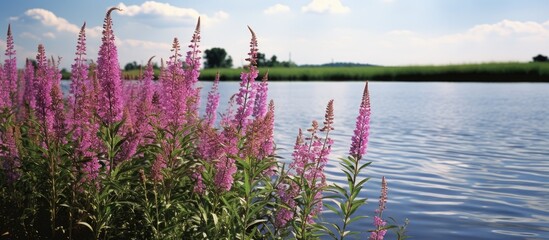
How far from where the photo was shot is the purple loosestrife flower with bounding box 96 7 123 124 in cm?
648

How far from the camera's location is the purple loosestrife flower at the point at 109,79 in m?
6.48

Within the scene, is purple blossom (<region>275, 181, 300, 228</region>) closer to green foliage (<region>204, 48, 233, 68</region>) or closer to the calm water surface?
the calm water surface

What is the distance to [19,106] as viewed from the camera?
40.4ft

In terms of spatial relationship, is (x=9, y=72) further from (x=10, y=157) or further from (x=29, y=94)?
(x=10, y=157)

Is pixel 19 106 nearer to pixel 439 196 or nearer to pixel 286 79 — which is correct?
pixel 439 196

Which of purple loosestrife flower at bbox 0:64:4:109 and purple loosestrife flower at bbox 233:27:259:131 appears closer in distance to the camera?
purple loosestrife flower at bbox 233:27:259:131

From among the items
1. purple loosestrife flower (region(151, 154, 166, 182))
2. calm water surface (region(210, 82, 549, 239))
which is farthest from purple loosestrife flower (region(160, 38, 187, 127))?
calm water surface (region(210, 82, 549, 239))

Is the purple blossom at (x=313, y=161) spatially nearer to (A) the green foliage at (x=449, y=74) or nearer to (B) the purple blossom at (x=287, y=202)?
(B) the purple blossom at (x=287, y=202)

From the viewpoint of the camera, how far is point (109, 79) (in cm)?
650

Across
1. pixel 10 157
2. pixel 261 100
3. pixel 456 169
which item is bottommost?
pixel 456 169

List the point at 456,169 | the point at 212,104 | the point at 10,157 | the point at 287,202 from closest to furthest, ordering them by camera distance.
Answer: the point at 287,202
the point at 10,157
the point at 212,104
the point at 456,169

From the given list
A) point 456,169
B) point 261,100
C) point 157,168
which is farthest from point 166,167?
point 456,169

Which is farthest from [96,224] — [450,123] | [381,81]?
[381,81]

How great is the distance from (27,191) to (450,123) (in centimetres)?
2730
